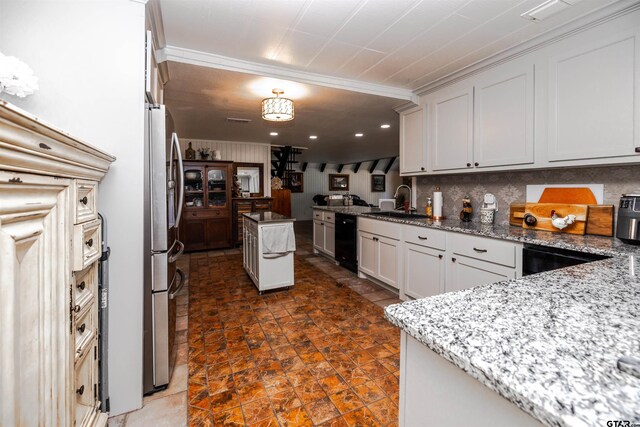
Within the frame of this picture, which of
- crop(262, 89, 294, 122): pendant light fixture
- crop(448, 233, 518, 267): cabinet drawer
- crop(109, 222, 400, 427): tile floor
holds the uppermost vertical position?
crop(262, 89, 294, 122): pendant light fixture

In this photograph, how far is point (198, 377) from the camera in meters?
1.88

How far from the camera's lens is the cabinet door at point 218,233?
225 inches

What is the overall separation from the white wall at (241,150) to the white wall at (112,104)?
4.84 m

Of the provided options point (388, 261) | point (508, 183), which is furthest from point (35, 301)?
point (508, 183)

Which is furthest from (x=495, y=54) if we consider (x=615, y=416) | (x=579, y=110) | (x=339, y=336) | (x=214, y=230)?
(x=214, y=230)

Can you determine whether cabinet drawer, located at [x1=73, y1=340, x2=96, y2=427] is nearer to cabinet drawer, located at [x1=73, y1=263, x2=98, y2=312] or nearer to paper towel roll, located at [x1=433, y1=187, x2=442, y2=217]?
cabinet drawer, located at [x1=73, y1=263, x2=98, y2=312]

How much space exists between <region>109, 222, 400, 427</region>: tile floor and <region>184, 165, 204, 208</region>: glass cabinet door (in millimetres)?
2545

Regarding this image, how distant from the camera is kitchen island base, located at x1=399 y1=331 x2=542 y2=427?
51cm

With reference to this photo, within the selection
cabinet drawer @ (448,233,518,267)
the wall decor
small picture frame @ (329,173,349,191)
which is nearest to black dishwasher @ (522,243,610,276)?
cabinet drawer @ (448,233,518,267)

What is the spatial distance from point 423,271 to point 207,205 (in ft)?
14.5

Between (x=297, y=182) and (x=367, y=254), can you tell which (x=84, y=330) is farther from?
(x=297, y=182)

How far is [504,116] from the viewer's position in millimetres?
2547

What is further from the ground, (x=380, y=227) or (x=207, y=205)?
(x=207, y=205)

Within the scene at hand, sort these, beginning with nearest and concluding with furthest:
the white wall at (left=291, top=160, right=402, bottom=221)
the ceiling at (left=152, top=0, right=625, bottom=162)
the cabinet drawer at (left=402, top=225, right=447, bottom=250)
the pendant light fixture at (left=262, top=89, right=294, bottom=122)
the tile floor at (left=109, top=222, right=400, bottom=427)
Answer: the tile floor at (left=109, top=222, right=400, bottom=427), the ceiling at (left=152, top=0, right=625, bottom=162), the cabinet drawer at (left=402, top=225, right=447, bottom=250), the pendant light fixture at (left=262, top=89, right=294, bottom=122), the white wall at (left=291, top=160, right=402, bottom=221)
